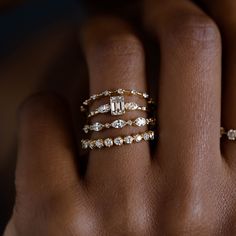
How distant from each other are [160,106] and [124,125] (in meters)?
0.05

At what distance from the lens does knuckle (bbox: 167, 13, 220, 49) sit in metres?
0.52

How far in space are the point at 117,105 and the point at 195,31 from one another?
0.42ft

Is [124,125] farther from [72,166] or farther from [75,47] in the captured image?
[75,47]

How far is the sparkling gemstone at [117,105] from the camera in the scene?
0.52 meters

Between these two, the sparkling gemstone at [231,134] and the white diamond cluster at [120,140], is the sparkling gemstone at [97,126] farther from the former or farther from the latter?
the sparkling gemstone at [231,134]

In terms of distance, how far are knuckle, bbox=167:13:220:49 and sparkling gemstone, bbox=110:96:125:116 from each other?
0.10 metres

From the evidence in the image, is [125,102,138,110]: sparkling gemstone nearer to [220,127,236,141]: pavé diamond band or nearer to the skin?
the skin

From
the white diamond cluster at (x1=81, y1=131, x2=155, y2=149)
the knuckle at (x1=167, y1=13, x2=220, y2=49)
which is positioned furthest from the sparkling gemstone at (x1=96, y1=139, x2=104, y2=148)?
the knuckle at (x1=167, y1=13, x2=220, y2=49)

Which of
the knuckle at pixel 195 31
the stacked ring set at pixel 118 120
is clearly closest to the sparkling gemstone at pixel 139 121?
the stacked ring set at pixel 118 120

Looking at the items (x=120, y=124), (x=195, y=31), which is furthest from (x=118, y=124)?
(x=195, y=31)

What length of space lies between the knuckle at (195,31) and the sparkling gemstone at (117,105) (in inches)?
3.8

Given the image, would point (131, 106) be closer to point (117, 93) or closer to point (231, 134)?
point (117, 93)

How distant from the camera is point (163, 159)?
538mm

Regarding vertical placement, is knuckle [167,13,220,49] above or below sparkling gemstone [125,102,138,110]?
above
